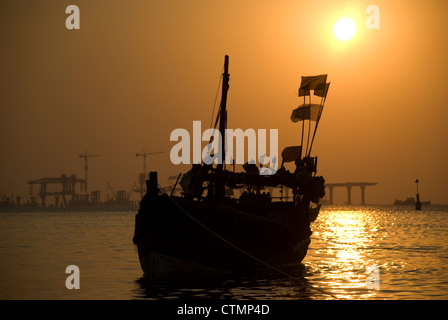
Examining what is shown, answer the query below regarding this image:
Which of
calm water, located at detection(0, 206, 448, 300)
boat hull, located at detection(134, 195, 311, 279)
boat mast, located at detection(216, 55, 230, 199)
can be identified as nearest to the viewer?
calm water, located at detection(0, 206, 448, 300)

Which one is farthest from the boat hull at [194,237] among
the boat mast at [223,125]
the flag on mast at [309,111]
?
the flag on mast at [309,111]

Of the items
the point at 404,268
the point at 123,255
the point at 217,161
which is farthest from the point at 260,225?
the point at 123,255

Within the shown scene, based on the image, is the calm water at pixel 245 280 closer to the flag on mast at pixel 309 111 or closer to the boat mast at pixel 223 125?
the boat mast at pixel 223 125

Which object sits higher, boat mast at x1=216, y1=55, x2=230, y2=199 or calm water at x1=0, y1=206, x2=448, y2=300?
boat mast at x1=216, y1=55, x2=230, y2=199

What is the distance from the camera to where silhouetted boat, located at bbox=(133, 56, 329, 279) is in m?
35.3

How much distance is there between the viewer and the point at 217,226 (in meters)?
35.9

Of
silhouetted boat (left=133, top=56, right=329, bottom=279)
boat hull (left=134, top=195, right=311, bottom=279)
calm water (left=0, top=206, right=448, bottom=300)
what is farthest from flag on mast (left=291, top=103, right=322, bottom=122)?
boat hull (left=134, top=195, right=311, bottom=279)

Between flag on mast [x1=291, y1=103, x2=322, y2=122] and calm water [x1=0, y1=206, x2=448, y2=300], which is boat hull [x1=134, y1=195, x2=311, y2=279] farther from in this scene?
flag on mast [x1=291, y1=103, x2=322, y2=122]

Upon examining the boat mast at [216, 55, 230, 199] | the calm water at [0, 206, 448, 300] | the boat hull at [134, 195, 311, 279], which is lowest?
the calm water at [0, 206, 448, 300]

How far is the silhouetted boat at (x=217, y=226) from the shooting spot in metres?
35.3

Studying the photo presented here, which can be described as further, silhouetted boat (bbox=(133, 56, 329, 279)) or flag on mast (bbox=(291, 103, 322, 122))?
flag on mast (bbox=(291, 103, 322, 122))

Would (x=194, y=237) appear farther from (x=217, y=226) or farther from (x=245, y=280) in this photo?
(x=245, y=280)

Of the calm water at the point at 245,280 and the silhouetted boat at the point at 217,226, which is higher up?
the silhouetted boat at the point at 217,226
